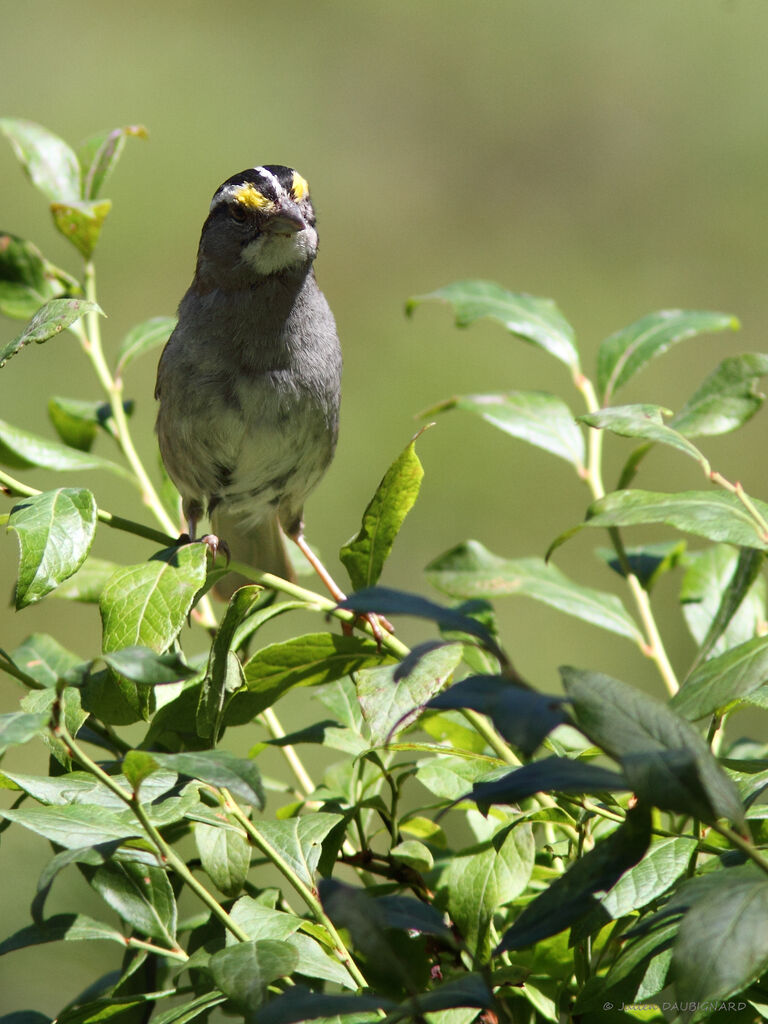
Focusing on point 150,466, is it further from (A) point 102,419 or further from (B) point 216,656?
(B) point 216,656

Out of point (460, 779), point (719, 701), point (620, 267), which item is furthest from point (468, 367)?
point (719, 701)

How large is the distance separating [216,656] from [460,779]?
367 millimetres

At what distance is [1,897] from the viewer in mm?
3455

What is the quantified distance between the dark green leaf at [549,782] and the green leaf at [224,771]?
6.7 inches

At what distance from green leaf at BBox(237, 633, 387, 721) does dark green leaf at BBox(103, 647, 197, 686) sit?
46 cm

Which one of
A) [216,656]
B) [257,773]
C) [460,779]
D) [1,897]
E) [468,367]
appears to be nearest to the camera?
[257,773]

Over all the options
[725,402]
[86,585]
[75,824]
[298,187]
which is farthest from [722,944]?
[298,187]

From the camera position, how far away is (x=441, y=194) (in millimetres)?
6914

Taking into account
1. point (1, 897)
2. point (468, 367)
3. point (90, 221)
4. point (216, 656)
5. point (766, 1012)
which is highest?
point (90, 221)

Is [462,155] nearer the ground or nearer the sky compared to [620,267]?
nearer the sky

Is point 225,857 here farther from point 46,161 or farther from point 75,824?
point 46,161

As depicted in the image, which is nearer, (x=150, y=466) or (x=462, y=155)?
(x=150, y=466)

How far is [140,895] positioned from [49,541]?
402 millimetres

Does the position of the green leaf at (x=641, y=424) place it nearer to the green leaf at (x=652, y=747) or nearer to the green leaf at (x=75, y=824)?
the green leaf at (x=652, y=747)
